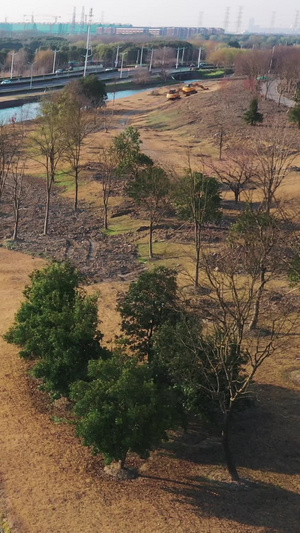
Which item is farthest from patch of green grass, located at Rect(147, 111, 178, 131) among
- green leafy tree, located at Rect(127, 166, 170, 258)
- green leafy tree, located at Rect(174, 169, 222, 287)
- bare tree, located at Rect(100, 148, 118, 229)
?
green leafy tree, located at Rect(174, 169, 222, 287)

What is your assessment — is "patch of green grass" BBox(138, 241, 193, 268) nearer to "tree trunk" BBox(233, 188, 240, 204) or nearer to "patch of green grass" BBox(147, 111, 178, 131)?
"tree trunk" BBox(233, 188, 240, 204)

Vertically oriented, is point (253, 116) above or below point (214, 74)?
below

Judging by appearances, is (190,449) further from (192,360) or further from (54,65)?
(54,65)

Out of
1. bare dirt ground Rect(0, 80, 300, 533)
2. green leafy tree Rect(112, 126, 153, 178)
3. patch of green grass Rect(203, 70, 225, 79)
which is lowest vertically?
bare dirt ground Rect(0, 80, 300, 533)

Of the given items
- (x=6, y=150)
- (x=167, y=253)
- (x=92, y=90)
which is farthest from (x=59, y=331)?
(x=92, y=90)

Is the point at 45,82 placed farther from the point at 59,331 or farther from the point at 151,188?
the point at 59,331
